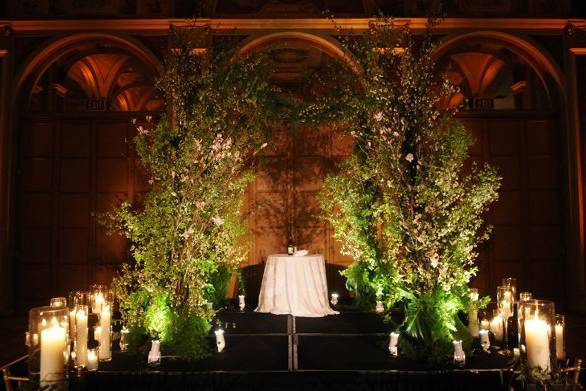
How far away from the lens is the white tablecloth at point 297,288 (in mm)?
6109

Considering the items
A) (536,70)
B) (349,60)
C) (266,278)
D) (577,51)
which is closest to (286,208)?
(266,278)

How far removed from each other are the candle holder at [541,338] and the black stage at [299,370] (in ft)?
1.76

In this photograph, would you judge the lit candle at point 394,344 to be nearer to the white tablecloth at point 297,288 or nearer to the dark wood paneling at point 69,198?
the white tablecloth at point 297,288

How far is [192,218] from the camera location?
4164mm

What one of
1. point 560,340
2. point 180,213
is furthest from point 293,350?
point 560,340

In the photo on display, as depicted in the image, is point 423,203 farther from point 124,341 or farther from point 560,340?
point 124,341

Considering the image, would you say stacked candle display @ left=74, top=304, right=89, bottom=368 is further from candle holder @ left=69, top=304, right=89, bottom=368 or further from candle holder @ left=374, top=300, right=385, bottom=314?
candle holder @ left=374, top=300, right=385, bottom=314

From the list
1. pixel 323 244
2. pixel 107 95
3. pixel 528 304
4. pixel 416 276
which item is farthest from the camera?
pixel 107 95

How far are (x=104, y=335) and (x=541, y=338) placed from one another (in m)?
3.28

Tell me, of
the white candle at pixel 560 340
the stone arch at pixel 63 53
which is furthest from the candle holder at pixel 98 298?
the stone arch at pixel 63 53

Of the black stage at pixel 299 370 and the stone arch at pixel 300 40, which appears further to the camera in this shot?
→ the stone arch at pixel 300 40

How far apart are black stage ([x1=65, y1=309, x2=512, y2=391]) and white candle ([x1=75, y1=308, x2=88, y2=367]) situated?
0.45 ft

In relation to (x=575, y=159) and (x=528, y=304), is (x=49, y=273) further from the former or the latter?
(x=575, y=159)

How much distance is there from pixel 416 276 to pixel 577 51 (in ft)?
18.8
